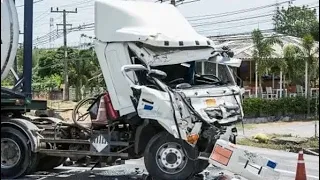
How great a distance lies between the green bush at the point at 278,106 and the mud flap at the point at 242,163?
73.0 feet

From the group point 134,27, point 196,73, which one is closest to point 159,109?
point 196,73

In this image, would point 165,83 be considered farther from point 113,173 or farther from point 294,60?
point 294,60

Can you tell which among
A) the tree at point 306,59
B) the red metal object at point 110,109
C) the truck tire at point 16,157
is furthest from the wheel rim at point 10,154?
the tree at point 306,59

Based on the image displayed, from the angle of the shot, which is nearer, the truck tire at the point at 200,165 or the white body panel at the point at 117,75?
the truck tire at the point at 200,165

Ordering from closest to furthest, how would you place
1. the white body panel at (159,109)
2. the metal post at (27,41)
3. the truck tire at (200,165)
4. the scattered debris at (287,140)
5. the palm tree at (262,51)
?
1. the white body panel at (159,109)
2. the truck tire at (200,165)
3. the metal post at (27,41)
4. the scattered debris at (287,140)
5. the palm tree at (262,51)

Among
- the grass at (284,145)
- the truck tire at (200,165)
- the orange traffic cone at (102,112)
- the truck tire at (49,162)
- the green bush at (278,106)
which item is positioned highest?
the orange traffic cone at (102,112)

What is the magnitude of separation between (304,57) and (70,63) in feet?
107

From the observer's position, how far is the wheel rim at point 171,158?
873cm

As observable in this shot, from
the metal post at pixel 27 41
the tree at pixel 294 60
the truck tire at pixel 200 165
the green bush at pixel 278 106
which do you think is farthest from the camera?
the tree at pixel 294 60

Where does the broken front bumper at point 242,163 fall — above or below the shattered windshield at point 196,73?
below

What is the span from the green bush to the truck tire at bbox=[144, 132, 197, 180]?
22.1 meters

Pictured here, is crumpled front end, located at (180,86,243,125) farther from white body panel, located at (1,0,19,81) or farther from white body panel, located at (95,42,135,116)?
white body panel, located at (1,0,19,81)

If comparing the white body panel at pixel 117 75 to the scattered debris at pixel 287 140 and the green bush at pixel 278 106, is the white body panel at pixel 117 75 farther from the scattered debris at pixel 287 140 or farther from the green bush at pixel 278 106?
the green bush at pixel 278 106

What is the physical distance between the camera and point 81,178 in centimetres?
980
